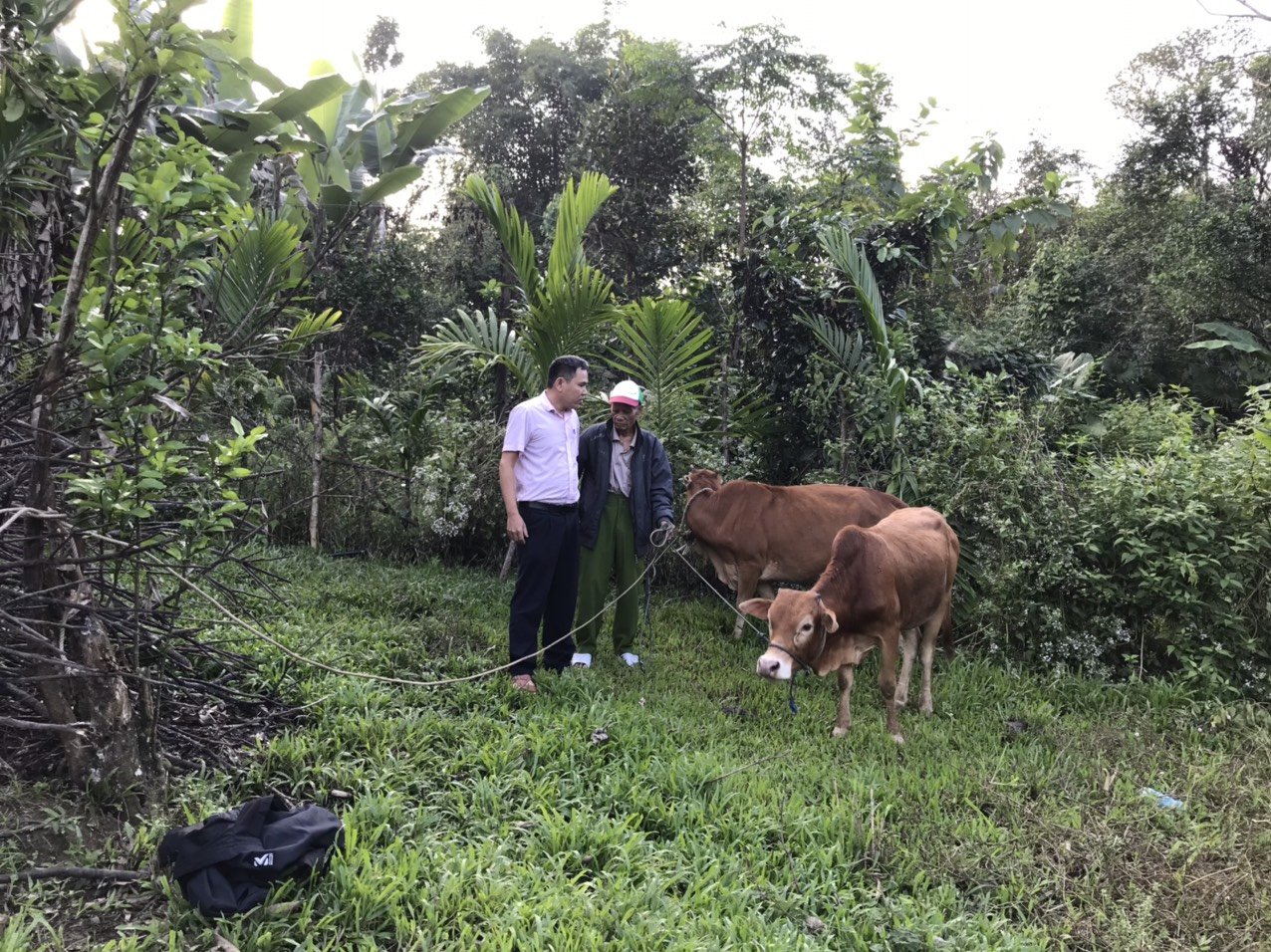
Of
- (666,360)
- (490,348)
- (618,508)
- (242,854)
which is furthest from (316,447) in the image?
(242,854)

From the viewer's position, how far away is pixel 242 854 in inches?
106

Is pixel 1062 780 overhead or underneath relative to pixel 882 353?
underneath

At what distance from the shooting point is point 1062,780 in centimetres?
405

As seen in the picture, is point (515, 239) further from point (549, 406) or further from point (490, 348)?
point (549, 406)

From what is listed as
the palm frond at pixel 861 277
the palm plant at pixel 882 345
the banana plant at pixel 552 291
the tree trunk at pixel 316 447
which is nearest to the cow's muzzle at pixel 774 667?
the palm plant at pixel 882 345

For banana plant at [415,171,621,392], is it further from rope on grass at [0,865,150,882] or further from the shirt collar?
rope on grass at [0,865,150,882]

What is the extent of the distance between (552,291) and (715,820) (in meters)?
4.19

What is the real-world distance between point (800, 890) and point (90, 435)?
10.6ft

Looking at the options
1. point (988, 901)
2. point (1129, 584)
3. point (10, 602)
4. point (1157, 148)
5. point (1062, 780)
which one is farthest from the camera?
point (1157, 148)

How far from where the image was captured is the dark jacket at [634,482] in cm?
559

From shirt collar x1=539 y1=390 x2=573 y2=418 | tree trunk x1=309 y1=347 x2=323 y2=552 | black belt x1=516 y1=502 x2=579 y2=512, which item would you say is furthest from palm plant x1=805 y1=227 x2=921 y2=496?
tree trunk x1=309 y1=347 x2=323 y2=552

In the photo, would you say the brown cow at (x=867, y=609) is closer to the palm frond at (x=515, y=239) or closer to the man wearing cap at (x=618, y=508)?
the man wearing cap at (x=618, y=508)

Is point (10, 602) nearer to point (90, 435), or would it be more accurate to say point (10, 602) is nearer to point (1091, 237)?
point (90, 435)

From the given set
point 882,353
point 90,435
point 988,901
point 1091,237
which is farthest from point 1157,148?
point 90,435
